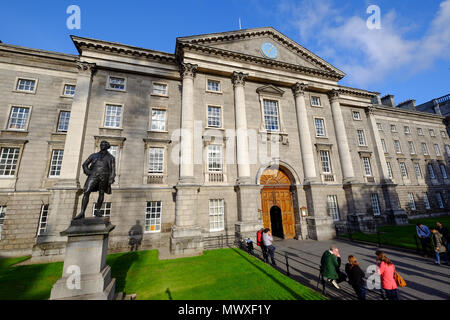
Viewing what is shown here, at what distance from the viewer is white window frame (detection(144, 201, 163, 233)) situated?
14.7 m

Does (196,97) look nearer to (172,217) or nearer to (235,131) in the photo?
(235,131)

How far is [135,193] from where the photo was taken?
14820 mm

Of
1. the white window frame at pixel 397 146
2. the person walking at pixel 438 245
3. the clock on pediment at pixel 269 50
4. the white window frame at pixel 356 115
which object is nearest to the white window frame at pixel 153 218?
the person walking at pixel 438 245

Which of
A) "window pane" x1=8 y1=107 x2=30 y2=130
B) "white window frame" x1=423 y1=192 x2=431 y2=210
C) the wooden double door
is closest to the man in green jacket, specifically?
the wooden double door

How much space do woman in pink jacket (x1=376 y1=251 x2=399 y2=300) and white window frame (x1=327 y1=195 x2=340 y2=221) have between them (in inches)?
558

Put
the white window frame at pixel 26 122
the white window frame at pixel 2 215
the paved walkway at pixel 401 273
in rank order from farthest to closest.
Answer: the white window frame at pixel 26 122 → the white window frame at pixel 2 215 → the paved walkway at pixel 401 273

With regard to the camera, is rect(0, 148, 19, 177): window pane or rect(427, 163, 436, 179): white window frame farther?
rect(427, 163, 436, 179): white window frame

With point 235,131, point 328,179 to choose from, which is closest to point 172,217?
point 235,131

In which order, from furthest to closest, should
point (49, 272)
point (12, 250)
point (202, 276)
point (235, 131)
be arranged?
point (235, 131) < point (12, 250) < point (49, 272) < point (202, 276)

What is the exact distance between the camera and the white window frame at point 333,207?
60.7 feet

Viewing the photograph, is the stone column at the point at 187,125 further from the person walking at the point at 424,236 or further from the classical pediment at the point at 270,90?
the person walking at the point at 424,236

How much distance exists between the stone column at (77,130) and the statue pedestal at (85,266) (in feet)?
33.0

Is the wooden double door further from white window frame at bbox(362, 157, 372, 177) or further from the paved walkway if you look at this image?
white window frame at bbox(362, 157, 372, 177)
